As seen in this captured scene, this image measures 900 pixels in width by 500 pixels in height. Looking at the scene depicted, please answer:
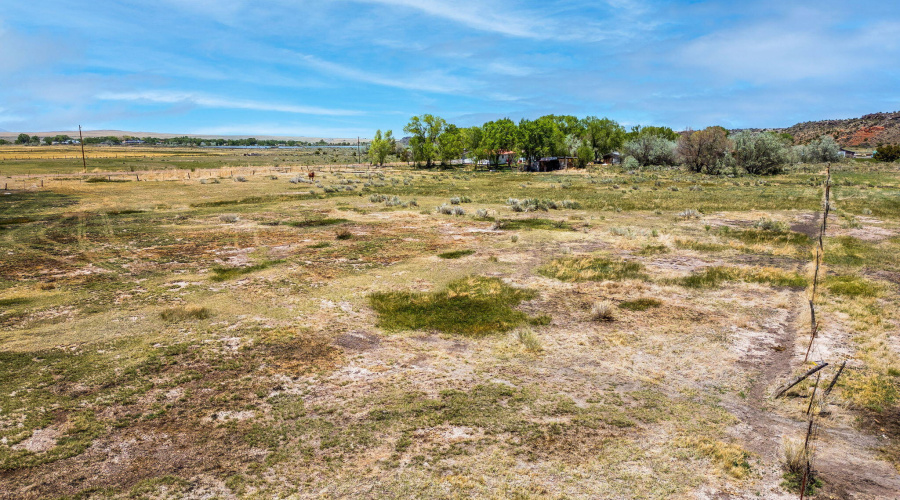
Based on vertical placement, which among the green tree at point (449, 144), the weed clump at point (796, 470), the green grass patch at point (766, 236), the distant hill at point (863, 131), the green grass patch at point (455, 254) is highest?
the distant hill at point (863, 131)

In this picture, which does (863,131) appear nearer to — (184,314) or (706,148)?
(706,148)

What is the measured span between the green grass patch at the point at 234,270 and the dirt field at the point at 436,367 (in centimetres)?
16

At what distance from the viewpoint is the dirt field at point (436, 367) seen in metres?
6.61

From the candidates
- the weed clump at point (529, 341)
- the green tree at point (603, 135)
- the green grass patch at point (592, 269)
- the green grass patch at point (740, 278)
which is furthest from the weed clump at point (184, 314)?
the green tree at point (603, 135)

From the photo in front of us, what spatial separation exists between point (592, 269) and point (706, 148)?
235 ft

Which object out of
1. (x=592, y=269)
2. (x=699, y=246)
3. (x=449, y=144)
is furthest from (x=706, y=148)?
(x=592, y=269)

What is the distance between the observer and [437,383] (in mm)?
9273

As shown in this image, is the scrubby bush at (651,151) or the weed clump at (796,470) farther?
the scrubby bush at (651,151)

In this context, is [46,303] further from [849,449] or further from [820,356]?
[820,356]

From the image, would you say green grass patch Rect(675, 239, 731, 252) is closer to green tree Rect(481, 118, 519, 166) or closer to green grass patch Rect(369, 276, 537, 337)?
green grass patch Rect(369, 276, 537, 337)

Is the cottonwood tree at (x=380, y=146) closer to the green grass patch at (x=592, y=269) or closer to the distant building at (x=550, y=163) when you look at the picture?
the distant building at (x=550, y=163)

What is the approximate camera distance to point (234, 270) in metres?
17.4

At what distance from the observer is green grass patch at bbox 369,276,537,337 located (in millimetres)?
12453

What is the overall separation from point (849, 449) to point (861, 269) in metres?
14.6
